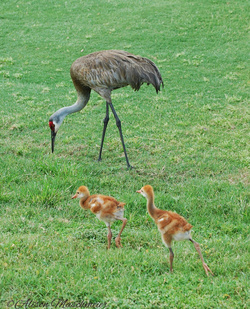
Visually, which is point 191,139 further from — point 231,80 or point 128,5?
point 128,5

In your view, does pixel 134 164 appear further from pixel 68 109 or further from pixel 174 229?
pixel 174 229

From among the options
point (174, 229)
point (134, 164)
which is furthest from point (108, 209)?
point (134, 164)

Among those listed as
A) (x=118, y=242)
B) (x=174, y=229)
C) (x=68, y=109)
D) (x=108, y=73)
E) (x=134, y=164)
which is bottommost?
(x=134, y=164)

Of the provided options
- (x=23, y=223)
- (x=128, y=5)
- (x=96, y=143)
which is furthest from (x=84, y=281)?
(x=128, y=5)

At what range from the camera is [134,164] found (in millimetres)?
7258

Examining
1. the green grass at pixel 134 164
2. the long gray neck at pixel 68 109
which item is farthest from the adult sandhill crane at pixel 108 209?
the long gray neck at pixel 68 109

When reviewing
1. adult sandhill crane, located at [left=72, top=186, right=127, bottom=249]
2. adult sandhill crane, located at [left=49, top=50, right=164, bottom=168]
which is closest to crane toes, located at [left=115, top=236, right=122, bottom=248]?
adult sandhill crane, located at [left=72, top=186, right=127, bottom=249]

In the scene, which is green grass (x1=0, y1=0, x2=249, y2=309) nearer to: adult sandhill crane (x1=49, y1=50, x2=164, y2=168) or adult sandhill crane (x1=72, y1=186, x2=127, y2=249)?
adult sandhill crane (x1=72, y1=186, x2=127, y2=249)

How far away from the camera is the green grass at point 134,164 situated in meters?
3.81

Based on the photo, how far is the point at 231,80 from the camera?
11.6 meters

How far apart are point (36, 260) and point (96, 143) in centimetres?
418

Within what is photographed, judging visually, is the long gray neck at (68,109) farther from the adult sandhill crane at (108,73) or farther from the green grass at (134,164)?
the green grass at (134,164)

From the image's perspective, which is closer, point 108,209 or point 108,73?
point 108,209

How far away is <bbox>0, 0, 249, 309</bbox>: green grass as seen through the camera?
3.81m
